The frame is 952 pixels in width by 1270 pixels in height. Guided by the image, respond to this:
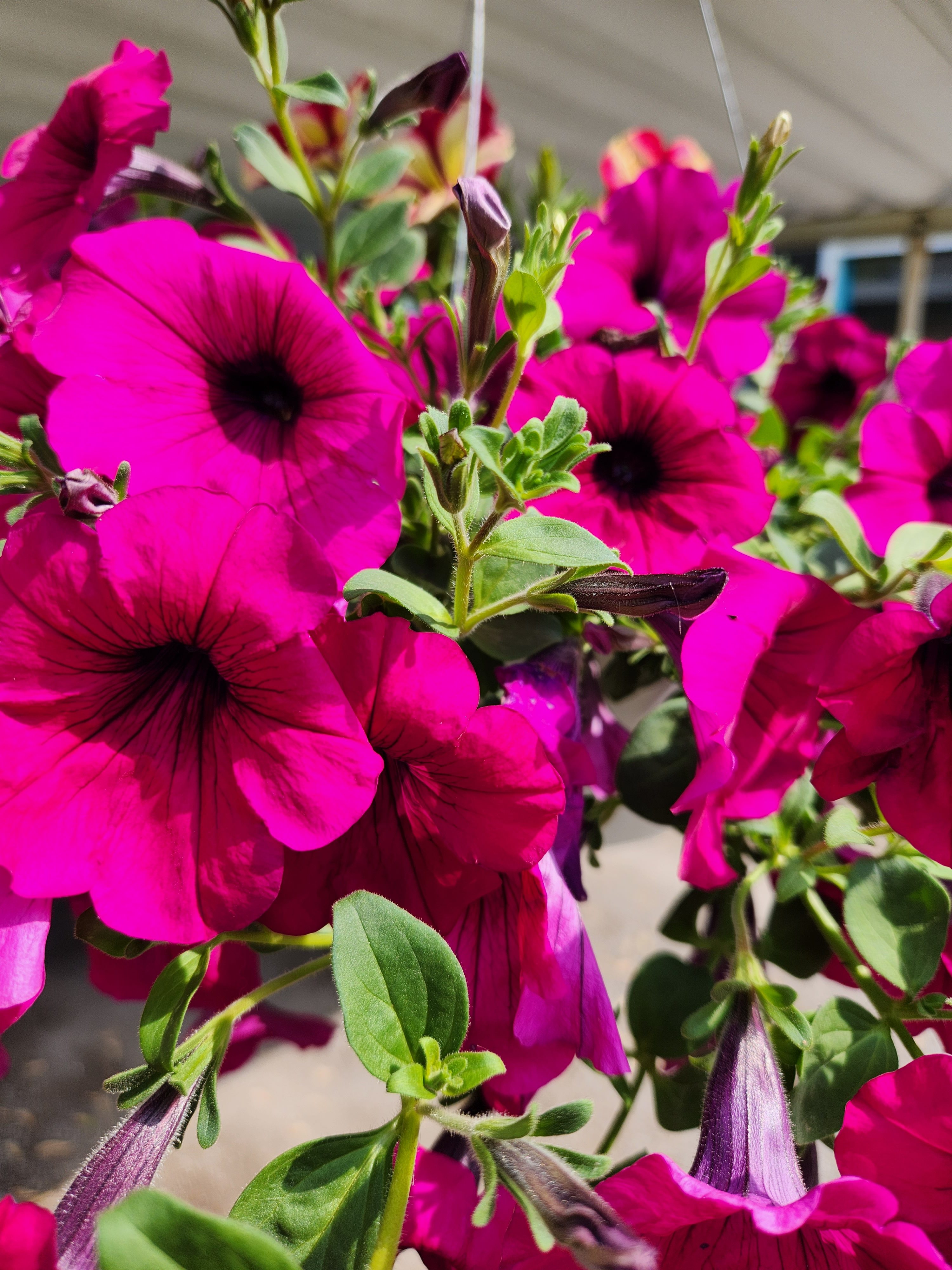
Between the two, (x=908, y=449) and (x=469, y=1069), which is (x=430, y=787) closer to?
(x=469, y=1069)

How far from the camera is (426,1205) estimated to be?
1.05 feet

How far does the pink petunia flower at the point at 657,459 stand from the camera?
1.12 ft

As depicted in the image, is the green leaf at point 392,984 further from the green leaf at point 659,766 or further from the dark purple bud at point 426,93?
the dark purple bud at point 426,93

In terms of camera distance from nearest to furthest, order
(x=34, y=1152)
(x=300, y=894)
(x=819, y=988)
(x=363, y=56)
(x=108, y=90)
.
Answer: (x=300, y=894)
(x=108, y=90)
(x=34, y=1152)
(x=819, y=988)
(x=363, y=56)

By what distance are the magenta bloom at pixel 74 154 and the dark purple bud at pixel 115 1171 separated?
0.35 metres

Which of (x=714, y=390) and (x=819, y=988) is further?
(x=819, y=988)

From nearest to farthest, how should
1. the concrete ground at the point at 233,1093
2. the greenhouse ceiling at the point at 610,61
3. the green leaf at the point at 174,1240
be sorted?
the green leaf at the point at 174,1240 < the concrete ground at the point at 233,1093 < the greenhouse ceiling at the point at 610,61

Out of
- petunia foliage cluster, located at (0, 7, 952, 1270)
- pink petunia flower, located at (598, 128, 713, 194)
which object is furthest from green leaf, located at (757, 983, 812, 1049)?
pink petunia flower, located at (598, 128, 713, 194)

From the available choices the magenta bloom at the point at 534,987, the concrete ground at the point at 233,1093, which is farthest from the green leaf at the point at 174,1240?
the concrete ground at the point at 233,1093

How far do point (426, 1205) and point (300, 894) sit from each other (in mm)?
149

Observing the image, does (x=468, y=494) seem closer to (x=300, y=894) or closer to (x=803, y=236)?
(x=300, y=894)

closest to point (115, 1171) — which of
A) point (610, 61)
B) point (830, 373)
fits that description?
point (830, 373)

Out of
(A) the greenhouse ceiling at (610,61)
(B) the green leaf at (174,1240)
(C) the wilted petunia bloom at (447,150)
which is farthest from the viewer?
(A) the greenhouse ceiling at (610,61)

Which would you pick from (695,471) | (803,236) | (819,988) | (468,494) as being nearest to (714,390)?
(695,471)
